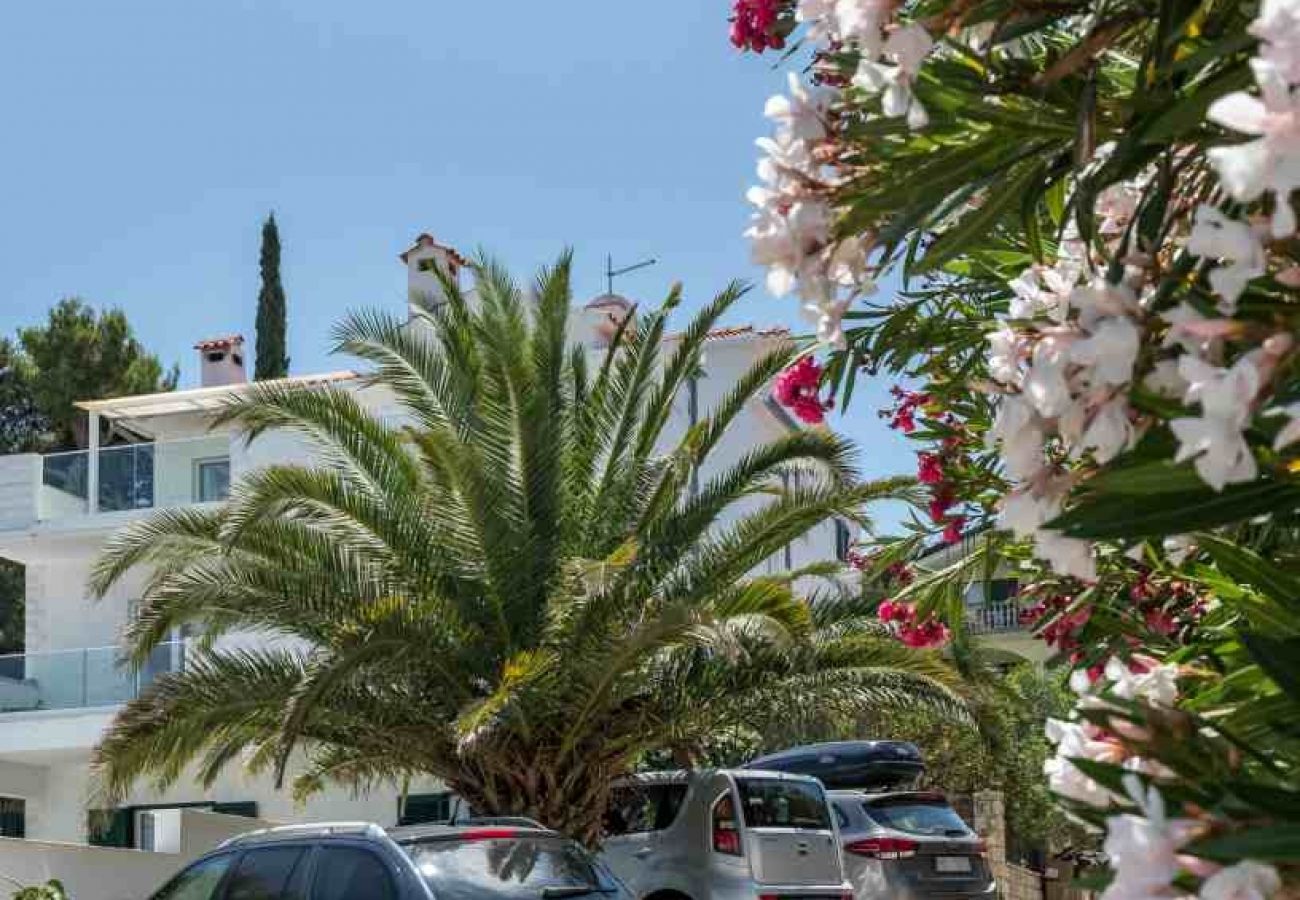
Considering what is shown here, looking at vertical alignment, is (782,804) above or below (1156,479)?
below

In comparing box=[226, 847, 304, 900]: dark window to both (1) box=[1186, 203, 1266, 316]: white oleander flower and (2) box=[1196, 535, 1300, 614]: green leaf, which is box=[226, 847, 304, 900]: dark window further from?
(1) box=[1186, 203, 1266, 316]: white oleander flower

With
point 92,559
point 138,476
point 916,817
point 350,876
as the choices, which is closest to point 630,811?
point 916,817

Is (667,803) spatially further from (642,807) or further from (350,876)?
(350,876)

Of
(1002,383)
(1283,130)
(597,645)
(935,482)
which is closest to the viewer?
(1283,130)

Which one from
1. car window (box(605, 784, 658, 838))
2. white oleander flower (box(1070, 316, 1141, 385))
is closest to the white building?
car window (box(605, 784, 658, 838))

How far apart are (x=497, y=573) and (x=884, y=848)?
4.67m

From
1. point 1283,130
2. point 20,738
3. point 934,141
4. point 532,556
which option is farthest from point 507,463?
point 20,738

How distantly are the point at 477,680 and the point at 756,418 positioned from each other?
721 inches

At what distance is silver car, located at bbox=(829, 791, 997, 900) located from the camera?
1792 centimetres

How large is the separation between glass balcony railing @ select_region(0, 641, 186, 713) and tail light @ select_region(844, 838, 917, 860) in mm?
15496

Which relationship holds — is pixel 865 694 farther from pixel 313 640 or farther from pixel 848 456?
pixel 313 640

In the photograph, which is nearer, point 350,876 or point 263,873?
point 350,876

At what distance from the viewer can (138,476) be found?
110ft

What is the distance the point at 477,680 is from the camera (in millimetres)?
16469
